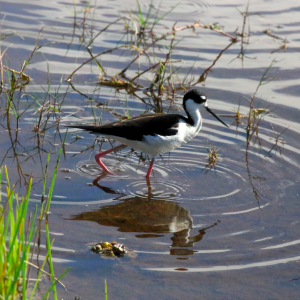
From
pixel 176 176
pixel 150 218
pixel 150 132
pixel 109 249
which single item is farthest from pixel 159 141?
pixel 109 249

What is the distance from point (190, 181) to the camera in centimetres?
553

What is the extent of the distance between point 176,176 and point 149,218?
92cm

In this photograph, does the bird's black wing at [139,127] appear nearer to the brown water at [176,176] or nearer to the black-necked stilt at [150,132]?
the black-necked stilt at [150,132]

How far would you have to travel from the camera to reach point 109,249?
162 inches

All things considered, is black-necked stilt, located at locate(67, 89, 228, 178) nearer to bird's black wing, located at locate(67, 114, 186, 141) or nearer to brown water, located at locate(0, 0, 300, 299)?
bird's black wing, located at locate(67, 114, 186, 141)

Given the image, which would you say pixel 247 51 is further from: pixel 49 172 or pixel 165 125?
pixel 49 172

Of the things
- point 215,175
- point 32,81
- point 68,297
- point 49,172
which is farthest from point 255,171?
point 32,81

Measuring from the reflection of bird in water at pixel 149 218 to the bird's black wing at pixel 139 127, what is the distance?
2.35ft

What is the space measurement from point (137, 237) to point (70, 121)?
2.58 m

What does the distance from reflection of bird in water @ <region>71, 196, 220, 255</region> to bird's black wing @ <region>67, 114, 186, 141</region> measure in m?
0.72

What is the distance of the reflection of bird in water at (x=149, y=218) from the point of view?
4523mm

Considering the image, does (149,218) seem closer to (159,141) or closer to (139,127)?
(159,141)

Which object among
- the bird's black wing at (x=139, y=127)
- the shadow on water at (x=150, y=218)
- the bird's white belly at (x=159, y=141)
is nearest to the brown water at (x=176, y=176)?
the shadow on water at (x=150, y=218)

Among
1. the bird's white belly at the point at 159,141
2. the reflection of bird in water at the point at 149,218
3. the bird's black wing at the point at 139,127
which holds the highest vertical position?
the bird's black wing at the point at 139,127
